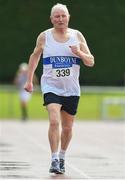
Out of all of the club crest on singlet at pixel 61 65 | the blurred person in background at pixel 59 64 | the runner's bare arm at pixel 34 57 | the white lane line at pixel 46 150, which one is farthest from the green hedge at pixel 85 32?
the club crest on singlet at pixel 61 65

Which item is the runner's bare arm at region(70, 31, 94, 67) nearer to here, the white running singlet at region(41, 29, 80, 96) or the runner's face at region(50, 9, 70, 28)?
the white running singlet at region(41, 29, 80, 96)

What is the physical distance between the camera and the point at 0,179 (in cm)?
952

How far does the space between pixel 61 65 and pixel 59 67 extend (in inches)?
1.3

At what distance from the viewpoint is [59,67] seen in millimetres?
10281

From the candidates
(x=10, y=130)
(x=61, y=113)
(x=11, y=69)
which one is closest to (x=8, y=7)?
(x=11, y=69)

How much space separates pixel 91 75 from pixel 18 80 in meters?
19.5

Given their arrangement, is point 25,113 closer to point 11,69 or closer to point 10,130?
point 10,130

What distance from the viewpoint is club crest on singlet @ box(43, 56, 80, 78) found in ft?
33.7

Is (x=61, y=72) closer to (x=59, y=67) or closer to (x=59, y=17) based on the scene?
(x=59, y=67)

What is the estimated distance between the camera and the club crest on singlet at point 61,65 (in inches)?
405

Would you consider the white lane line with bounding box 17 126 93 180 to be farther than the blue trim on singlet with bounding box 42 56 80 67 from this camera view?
Yes

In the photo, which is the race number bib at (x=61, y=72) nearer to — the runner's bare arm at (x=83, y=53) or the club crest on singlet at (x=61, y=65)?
the club crest on singlet at (x=61, y=65)

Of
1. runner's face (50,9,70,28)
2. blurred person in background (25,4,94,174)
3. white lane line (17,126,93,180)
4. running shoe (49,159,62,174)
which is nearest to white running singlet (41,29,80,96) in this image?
blurred person in background (25,4,94,174)

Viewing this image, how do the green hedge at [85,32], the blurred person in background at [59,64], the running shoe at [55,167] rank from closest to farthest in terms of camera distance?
1. the running shoe at [55,167]
2. the blurred person in background at [59,64]
3. the green hedge at [85,32]
